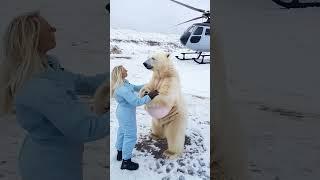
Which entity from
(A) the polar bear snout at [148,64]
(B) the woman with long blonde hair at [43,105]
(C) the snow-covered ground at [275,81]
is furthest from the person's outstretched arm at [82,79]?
(C) the snow-covered ground at [275,81]

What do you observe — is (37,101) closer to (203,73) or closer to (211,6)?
(203,73)

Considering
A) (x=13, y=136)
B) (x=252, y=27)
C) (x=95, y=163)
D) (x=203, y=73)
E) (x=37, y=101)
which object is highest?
(x=252, y=27)

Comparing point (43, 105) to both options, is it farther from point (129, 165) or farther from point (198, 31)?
point (198, 31)

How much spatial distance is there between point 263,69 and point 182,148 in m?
0.62

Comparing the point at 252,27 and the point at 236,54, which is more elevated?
the point at 252,27

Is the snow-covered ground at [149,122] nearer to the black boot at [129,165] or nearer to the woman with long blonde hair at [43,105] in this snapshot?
the black boot at [129,165]

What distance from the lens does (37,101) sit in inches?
68.6

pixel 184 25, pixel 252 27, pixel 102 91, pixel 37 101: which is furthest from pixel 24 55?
pixel 252 27

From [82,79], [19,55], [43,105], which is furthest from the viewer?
[82,79]

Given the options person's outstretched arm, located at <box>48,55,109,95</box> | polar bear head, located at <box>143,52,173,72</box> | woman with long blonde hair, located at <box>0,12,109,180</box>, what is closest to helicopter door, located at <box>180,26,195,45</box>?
polar bear head, located at <box>143,52,173,72</box>

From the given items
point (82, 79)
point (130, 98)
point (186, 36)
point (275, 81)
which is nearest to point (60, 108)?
point (82, 79)

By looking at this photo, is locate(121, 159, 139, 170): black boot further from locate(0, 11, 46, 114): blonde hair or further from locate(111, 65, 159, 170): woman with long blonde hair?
locate(0, 11, 46, 114): blonde hair

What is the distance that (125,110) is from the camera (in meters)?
2.03

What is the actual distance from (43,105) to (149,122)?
0.59 m
